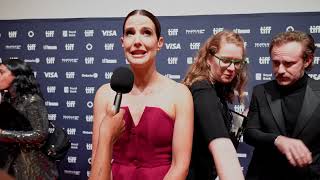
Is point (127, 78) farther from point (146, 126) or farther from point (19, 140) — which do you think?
point (19, 140)

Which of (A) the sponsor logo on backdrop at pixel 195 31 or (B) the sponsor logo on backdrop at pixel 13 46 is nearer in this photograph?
(A) the sponsor logo on backdrop at pixel 195 31

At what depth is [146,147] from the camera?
1374mm

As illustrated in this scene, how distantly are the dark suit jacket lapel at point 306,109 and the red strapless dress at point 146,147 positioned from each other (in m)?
0.53

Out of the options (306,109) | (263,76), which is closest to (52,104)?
(263,76)

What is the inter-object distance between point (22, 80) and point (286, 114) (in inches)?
70.6

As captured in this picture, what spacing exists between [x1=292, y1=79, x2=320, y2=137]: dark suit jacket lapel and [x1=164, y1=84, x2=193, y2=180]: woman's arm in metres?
0.47

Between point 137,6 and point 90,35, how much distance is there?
18.6 inches

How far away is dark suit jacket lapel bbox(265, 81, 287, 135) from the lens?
1589 mm

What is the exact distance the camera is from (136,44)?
1.36 metres

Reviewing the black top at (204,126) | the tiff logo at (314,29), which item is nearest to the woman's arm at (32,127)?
the black top at (204,126)

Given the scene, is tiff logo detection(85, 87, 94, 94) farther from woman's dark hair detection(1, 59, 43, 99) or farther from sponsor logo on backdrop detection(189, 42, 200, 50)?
sponsor logo on backdrop detection(189, 42, 200, 50)

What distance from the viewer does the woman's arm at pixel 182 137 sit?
1.33m

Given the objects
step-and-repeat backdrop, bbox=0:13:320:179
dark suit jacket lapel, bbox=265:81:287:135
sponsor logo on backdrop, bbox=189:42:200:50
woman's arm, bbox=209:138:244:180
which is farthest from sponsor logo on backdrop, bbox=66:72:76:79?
woman's arm, bbox=209:138:244:180

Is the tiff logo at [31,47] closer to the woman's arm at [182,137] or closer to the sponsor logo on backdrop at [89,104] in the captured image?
the sponsor logo on backdrop at [89,104]
